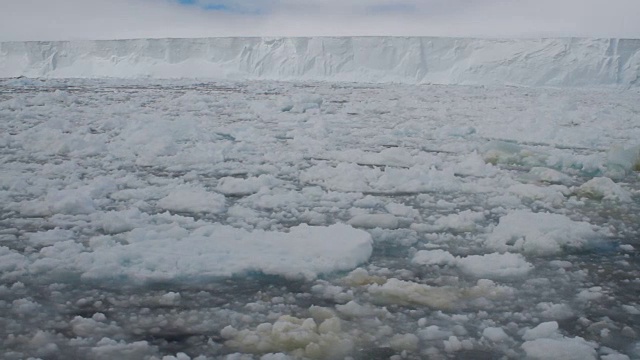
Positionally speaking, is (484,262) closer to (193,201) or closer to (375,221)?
(375,221)

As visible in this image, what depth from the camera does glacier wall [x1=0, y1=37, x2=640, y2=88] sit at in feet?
97.9

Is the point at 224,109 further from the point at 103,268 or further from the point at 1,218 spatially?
the point at 103,268

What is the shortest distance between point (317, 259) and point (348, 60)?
3372cm

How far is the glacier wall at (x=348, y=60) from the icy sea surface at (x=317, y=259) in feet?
91.1

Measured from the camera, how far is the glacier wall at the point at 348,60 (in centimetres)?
2984

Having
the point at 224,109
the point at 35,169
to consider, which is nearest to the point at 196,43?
the point at 224,109

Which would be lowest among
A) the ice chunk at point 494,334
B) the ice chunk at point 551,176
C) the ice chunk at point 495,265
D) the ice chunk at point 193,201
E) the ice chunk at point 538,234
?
the ice chunk at point 494,334

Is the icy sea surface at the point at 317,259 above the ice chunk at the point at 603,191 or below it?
below

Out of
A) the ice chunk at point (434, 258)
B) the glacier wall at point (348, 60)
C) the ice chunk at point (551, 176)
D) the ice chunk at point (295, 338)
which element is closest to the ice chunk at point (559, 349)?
the ice chunk at point (295, 338)

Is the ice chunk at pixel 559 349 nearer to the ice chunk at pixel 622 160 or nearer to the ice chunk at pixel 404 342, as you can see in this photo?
the ice chunk at pixel 404 342

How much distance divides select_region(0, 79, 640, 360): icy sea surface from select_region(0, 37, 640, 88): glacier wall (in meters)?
27.8

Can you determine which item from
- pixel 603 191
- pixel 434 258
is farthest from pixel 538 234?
pixel 603 191

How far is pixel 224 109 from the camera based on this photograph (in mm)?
11273

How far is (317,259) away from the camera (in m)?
2.36
